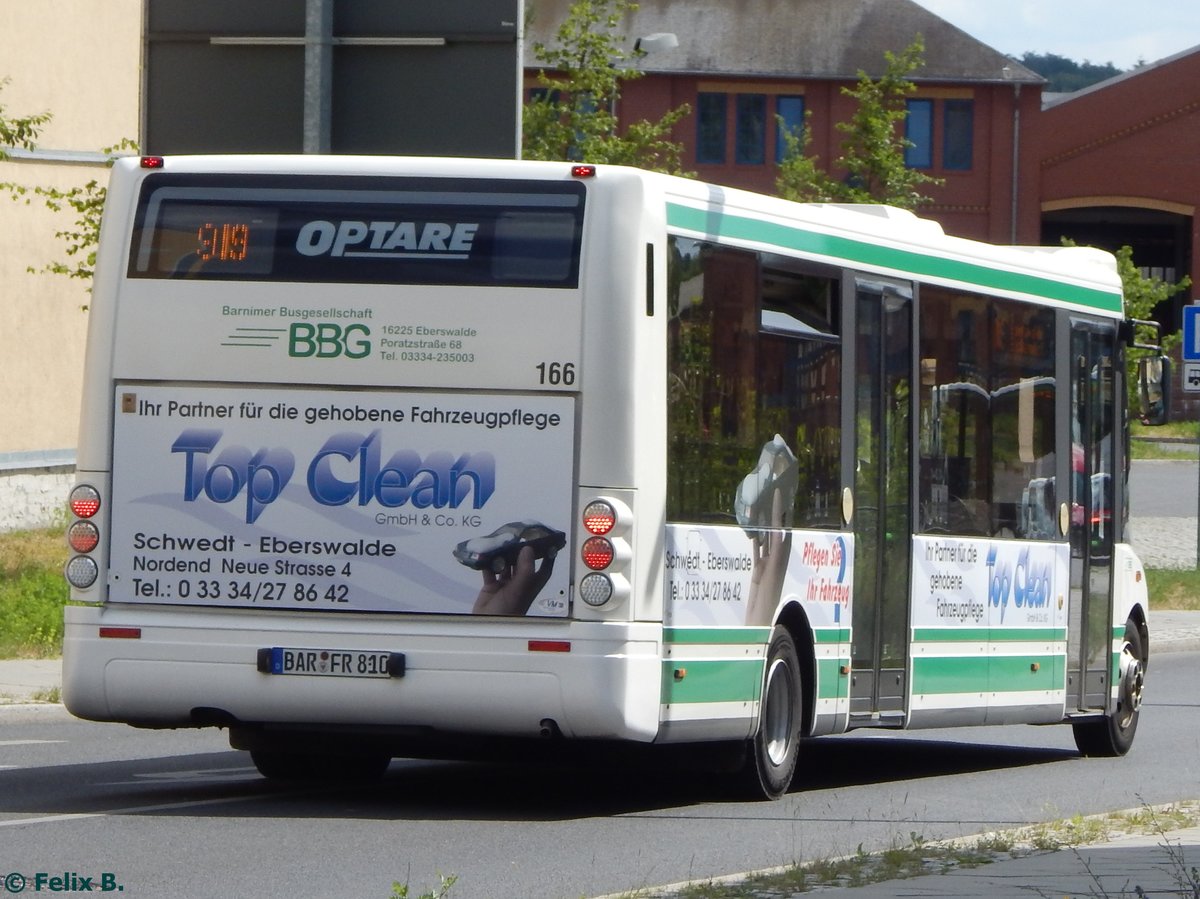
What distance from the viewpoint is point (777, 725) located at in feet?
39.1

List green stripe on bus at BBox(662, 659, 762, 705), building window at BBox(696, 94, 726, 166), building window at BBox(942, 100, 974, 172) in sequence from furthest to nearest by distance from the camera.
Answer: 1. building window at BBox(696, 94, 726, 166)
2. building window at BBox(942, 100, 974, 172)
3. green stripe on bus at BBox(662, 659, 762, 705)

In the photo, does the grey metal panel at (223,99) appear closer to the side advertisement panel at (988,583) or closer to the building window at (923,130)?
the side advertisement panel at (988,583)

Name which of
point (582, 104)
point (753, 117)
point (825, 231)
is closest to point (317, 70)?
point (825, 231)

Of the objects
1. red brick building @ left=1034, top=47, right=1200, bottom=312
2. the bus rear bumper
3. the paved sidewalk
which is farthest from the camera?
red brick building @ left=1034, top=47, right=1200, bottom=312

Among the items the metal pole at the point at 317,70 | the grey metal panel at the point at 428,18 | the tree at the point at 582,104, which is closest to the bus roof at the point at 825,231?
the grey metal panel at the point at 428,18

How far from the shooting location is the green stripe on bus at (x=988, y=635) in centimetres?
1357

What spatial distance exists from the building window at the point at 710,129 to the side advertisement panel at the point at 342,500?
233 feet

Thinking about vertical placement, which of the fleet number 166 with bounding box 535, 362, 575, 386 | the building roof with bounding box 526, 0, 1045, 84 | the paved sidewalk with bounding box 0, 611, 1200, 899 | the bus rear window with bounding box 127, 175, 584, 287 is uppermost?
the building roof with bounding box 526, 0, 1045, 84

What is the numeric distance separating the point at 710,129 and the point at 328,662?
7221 centimetres

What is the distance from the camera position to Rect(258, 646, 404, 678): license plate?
34.5ft

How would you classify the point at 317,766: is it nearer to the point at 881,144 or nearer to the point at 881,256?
the point at 881,256

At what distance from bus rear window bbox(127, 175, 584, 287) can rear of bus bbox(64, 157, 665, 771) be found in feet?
0.04

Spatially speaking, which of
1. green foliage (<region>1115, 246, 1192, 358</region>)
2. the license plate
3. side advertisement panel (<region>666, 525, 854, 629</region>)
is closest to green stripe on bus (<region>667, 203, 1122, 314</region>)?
side advertisement panel (<region>666, 525, 854, 629</region>)

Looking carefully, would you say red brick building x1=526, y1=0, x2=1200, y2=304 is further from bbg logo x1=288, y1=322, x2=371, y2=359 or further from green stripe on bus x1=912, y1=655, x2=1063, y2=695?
bbg logo x1=288, y1=322, x2=371, y2=359
